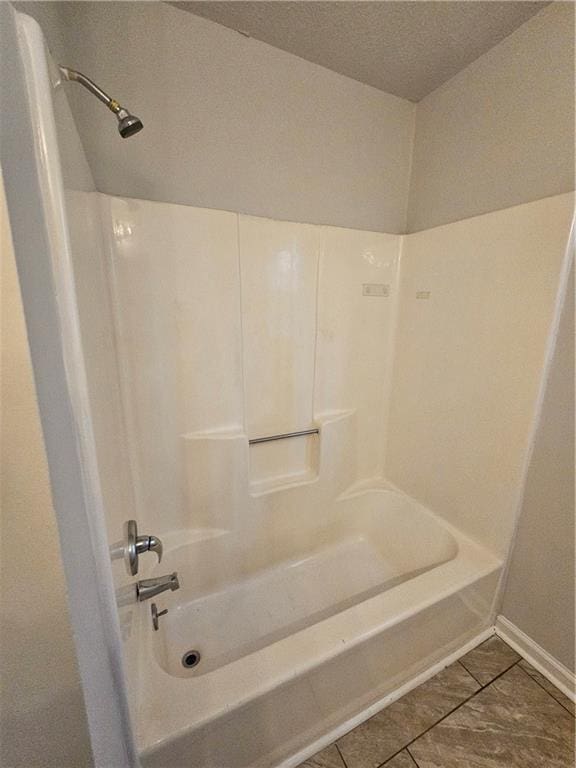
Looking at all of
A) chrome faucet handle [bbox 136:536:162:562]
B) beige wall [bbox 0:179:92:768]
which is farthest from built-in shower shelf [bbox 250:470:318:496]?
beige wall [bbox 0:179:92:768]

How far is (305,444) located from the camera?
1.58 meters

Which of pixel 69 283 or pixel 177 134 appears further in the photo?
pixel 177 134

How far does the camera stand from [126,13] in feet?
3.16

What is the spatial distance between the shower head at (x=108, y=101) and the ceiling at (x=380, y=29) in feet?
2.48

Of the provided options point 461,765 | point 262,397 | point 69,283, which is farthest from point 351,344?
point 461,765

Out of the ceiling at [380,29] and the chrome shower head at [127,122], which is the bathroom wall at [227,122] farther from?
the chrome shower head at [127,122]

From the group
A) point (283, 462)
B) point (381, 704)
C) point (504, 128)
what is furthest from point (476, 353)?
point (381, 704)

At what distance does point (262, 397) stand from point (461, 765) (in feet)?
4.56

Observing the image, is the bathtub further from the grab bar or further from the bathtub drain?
the grab bar

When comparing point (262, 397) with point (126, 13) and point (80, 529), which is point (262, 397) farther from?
point (126, 13)

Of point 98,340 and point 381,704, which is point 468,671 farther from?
point 98,340

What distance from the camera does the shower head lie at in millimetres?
575

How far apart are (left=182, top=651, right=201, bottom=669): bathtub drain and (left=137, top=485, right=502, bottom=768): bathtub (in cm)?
1

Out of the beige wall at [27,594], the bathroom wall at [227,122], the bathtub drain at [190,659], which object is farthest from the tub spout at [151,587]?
the bathroom wall at [227,122]
